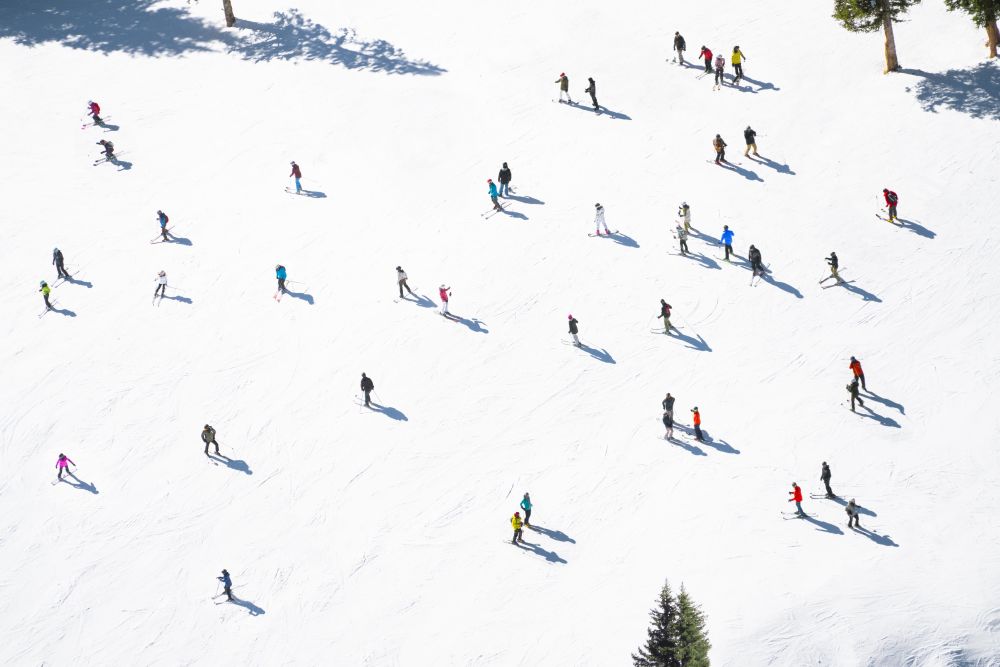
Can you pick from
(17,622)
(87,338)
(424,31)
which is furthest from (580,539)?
(424,31)

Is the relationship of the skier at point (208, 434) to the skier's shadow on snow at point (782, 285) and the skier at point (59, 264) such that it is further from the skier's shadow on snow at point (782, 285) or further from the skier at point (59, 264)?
the skier's shadow on snow at point (782, 285)

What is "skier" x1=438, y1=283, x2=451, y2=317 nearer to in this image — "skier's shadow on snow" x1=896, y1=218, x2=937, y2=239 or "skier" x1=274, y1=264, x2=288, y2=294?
"skier" x1=274, y1=264, x2=288, y2=294

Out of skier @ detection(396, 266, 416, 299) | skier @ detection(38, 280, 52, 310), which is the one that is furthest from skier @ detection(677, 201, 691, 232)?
skier @ detection(38, 280, 52, 310)

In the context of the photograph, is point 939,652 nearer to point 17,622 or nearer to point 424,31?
point 17,622

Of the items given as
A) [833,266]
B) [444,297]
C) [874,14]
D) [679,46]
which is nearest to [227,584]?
[444,297]

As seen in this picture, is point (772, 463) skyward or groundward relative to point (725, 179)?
groundward

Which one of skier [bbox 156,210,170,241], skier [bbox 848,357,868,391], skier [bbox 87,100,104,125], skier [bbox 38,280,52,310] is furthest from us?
skier [bbox 87,100,104,125]

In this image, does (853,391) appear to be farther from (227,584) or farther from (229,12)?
(229,12)

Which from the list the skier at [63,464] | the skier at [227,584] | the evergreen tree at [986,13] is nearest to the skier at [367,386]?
the skier at [227,584]
